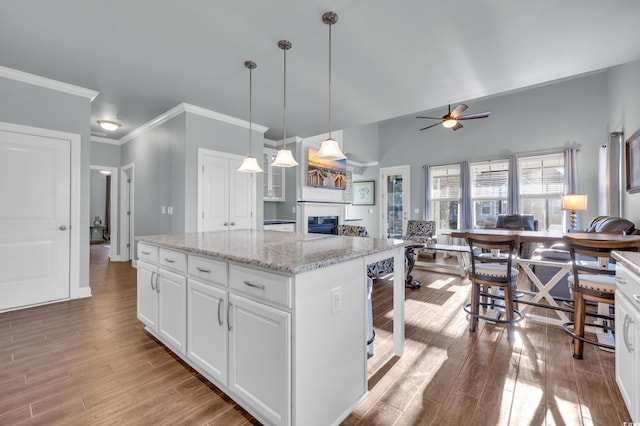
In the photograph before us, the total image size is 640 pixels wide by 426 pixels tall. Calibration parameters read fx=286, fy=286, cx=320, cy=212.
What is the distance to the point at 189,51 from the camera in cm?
281

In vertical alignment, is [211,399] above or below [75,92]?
below

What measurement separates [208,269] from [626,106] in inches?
222

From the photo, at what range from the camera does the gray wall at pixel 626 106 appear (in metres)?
3.48

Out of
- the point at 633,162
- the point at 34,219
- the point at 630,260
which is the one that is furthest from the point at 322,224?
the point at 630,260

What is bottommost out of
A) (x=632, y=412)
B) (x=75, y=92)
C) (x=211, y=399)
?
(x=211, y=399)

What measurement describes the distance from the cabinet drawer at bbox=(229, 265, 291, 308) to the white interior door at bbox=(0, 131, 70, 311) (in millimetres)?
3236

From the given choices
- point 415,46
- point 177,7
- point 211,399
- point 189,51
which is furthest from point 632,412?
point 189,51

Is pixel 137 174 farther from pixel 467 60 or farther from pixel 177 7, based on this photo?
Result: pixel 467 60

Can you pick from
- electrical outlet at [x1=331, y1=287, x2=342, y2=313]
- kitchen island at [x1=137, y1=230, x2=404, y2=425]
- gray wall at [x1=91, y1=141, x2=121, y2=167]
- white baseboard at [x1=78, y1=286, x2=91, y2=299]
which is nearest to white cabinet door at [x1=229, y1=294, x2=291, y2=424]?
kitchen island at [x1=137, y1=230, x2=404, y2=425]

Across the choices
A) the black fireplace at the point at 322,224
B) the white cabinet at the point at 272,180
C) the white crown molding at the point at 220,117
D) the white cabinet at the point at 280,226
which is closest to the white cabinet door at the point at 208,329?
the white crown molding at the point at 220,117

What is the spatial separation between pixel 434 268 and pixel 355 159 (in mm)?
3828

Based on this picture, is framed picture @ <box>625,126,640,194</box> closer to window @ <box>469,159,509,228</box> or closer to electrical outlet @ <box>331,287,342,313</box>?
window @ <box>469,159,509,228</box>

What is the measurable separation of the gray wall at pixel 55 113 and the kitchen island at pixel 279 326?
8.58 ft

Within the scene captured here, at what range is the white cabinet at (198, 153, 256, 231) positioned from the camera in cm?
433
